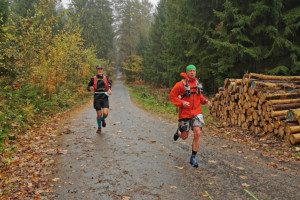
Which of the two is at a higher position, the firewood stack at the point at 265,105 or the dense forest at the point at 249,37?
the dense forest at the point at 249,37

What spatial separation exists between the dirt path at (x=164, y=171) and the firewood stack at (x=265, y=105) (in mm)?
1287

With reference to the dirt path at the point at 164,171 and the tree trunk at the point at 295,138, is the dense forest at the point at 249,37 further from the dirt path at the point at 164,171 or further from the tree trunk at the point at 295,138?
the dirt path at the point at 164,171

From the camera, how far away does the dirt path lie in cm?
379

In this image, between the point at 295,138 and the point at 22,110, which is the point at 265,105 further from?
the point at 22,110

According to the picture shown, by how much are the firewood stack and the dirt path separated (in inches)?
50.7

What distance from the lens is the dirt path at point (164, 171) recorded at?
3.79m

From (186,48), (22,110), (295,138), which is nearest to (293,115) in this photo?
(295,138)

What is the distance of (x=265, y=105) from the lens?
7.16 m

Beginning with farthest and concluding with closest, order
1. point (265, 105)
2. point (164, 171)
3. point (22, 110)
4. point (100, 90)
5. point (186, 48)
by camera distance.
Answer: point (186, 48) → point (22, 110) → point (100, 90) → point (265, 105) → point (164, 171)

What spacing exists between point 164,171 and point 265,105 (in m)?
4.38

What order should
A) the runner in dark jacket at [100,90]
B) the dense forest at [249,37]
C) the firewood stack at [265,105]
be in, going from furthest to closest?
the dense forest at [249,37] < the runner in dark jacket at [100,90] < the firewood stack at [265,105]

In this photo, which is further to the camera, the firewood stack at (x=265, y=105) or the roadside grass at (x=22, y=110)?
the roadside grass at (x=22, y=110)

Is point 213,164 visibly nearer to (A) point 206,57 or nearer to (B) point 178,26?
(A) point 206,57

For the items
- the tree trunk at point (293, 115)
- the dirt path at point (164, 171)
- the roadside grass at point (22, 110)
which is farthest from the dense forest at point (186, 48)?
the tree trunk at point (293, 115)
